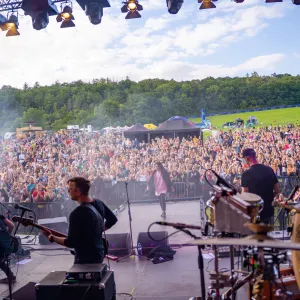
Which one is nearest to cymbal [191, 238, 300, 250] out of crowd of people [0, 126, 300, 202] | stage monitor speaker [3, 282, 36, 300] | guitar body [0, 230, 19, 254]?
stage monitor speaker [3, 282, 36, 300]

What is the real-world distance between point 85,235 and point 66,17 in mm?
5685

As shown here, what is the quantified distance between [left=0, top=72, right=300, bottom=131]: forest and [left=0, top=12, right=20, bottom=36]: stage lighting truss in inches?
235

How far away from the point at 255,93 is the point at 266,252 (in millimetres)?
10678

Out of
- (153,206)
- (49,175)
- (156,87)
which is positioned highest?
(156,87)

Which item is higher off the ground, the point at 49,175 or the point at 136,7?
the point at 136,7

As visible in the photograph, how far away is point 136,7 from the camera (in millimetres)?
7613

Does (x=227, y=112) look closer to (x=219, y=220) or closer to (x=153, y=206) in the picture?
(x=153, y=206)

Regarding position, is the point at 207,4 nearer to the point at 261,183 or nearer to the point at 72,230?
the point at 261,183

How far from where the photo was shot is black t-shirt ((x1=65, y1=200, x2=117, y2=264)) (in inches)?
132

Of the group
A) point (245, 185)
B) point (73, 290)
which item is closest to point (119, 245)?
point (245, 185)

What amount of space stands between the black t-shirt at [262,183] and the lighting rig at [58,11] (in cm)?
379

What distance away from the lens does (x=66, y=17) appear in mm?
7957

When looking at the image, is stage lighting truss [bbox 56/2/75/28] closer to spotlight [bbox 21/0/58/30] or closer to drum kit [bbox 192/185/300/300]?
spotlight [bbox 21/0/58/30]

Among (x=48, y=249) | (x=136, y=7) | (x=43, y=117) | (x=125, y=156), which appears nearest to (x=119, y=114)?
(x=125, y=156)
